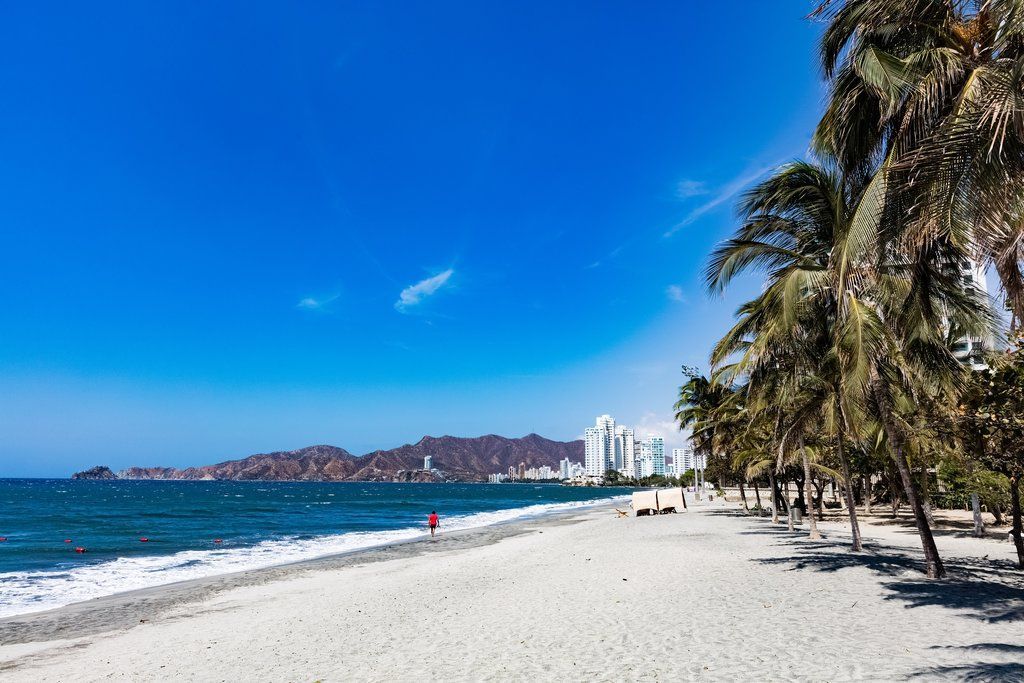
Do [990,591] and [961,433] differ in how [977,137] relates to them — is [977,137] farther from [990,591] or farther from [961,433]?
[990,591]

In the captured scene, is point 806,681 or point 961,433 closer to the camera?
point 806,681

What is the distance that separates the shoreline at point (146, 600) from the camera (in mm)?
11812

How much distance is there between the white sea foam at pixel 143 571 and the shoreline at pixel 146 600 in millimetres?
832

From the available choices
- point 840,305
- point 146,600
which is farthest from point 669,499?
point 840,305

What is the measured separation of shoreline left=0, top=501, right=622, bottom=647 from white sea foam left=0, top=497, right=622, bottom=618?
0.83 metres

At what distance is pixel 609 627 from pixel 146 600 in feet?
42.6

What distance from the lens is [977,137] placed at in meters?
4.73

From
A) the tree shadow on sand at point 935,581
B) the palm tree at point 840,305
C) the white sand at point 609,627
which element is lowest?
the white sand at point 609,627

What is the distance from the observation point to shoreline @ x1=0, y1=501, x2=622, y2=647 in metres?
11.8

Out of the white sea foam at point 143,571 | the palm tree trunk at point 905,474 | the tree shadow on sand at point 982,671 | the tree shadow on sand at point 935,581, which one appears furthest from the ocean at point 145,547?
the palm tree trunk at point 905,474

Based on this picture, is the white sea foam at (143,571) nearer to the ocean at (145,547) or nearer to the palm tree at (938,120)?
the ocean at (145,547)

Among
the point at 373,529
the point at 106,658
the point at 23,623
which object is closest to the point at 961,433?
the point at 106,658

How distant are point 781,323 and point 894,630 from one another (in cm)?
491

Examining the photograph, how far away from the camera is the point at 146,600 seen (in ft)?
50.0
